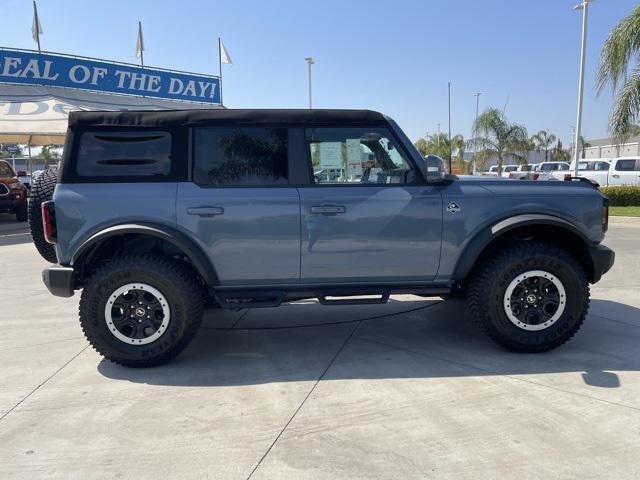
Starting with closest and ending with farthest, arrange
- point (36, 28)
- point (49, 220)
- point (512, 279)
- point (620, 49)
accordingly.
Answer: point (49, 220)
point (512, 279)
point (620, 49)
point (36, 28)

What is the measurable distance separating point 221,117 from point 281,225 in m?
0.98

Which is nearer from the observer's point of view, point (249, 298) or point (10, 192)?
point (249, 298)

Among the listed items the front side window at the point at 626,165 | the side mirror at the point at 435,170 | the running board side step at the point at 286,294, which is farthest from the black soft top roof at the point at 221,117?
the front side window at the point at 626,165

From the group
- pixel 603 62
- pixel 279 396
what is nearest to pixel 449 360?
pixel 279 396

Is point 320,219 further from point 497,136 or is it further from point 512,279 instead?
point 497,136

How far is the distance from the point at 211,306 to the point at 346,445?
78.3 inches

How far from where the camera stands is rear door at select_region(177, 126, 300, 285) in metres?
3.69

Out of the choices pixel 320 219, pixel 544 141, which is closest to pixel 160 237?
pixel 320 219

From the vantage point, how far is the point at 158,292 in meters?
3.71

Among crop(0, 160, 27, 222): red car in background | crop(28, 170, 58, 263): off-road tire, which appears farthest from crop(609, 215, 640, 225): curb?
crop(0, 160, 27, 222): red car in background

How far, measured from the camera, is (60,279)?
3678mm

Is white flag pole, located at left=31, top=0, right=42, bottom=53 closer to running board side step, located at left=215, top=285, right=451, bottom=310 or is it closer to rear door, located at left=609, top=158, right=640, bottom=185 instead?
running board side step, located at left=215, top=285, right=451, bottom=310

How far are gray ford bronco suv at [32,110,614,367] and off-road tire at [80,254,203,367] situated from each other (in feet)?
0.04

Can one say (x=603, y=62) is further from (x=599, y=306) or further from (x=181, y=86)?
(x=181, y=86)
